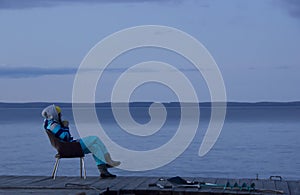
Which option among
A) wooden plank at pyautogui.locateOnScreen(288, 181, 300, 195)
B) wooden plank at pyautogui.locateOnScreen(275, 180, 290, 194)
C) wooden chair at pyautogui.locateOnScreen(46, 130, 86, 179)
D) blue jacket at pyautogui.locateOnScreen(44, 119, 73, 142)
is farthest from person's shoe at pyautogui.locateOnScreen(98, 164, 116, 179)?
wooden plank at pyautogui.locateOnScreen(288, 181, 300, 195)

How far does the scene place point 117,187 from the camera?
25.4 ft

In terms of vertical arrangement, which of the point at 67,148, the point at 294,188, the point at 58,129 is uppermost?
the point at 58,129

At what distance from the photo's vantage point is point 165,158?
17422 millimetres

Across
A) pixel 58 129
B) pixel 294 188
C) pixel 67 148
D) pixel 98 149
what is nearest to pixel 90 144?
pixel 98 149

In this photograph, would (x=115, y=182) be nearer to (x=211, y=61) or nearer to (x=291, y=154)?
(x=211, y=61)

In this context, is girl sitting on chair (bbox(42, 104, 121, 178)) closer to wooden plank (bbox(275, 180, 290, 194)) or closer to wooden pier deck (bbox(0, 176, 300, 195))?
wooden pier deck (bbox(0, 176, 300, 195))

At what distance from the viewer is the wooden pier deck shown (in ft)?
24.5

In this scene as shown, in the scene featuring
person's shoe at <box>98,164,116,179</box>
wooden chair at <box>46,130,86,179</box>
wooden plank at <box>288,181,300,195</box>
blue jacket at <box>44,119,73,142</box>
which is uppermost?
blue jacket at <box>44,119,73,142</box>

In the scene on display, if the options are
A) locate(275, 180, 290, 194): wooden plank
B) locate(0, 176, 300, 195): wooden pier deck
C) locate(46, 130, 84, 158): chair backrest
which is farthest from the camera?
locate(46, 130, 84, 158): chair backrest

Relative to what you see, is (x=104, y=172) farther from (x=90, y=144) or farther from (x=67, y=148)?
(x=67, y=148)

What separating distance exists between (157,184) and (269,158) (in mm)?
11728

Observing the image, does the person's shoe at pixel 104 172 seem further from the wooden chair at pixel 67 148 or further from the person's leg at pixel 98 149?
the wooden chair at pixel 67 148

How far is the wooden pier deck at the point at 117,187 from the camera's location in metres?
7.47

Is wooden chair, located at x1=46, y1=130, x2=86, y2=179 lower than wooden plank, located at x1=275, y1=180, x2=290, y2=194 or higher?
higher
